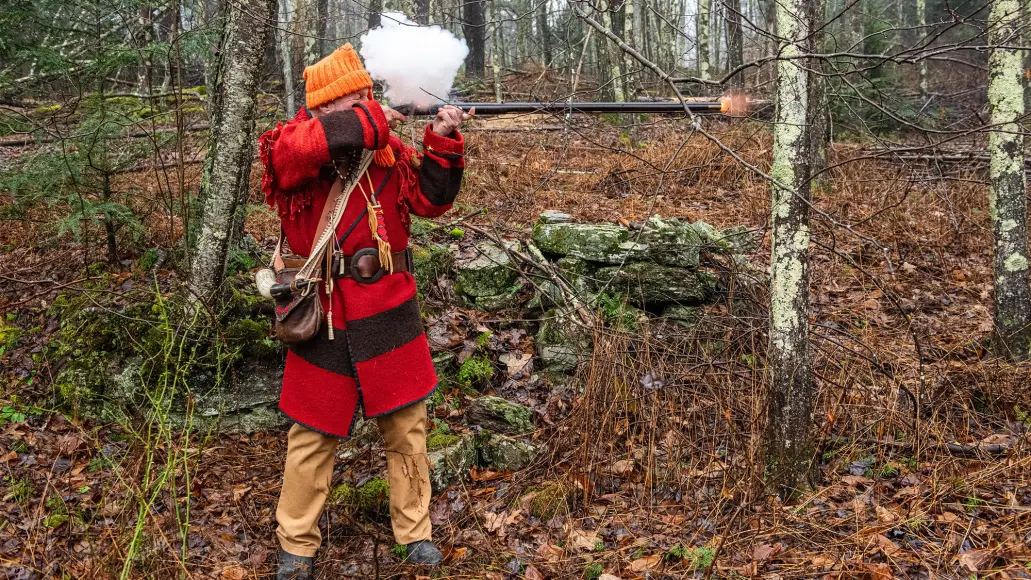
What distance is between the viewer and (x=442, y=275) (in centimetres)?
600

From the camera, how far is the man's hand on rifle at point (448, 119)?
3396mm

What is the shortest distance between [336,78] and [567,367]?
2816 millimetres

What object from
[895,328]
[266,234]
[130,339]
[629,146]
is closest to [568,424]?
[130,339]

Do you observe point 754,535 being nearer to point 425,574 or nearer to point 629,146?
point 425,574

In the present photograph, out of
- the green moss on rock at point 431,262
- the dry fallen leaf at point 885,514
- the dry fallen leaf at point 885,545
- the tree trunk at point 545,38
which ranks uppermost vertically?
the tree trunk at point 545,38

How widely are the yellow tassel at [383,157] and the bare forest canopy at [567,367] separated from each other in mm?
477

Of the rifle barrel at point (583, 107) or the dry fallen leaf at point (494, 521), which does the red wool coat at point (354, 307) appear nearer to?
the rifle barrel at point (583, 107)

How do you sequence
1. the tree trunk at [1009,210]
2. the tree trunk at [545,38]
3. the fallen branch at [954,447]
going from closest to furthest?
the fallen branch at [954,447], the tree trunk at [1009,210], the tree trunk at [545,38]

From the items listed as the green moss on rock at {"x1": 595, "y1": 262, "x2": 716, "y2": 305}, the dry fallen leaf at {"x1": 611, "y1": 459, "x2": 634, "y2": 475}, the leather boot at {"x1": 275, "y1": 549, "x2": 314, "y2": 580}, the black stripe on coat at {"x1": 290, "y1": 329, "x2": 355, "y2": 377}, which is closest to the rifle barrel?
the black stripe on coat at {"x1": 290, "y1": 329, "x2": 355, "y2": 377}

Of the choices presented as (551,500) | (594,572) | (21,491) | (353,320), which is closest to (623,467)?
(551,500)

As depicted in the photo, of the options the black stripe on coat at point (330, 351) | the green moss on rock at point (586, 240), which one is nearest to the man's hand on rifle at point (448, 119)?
the black stripe on coat at point (330, 351)

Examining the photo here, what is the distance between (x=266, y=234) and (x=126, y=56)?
6.91 ft

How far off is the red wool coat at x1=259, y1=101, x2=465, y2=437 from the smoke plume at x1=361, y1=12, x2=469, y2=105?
163 mm

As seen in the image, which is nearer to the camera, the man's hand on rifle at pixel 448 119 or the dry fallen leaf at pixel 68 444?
the man's hand on rifle at pixel 448 119
